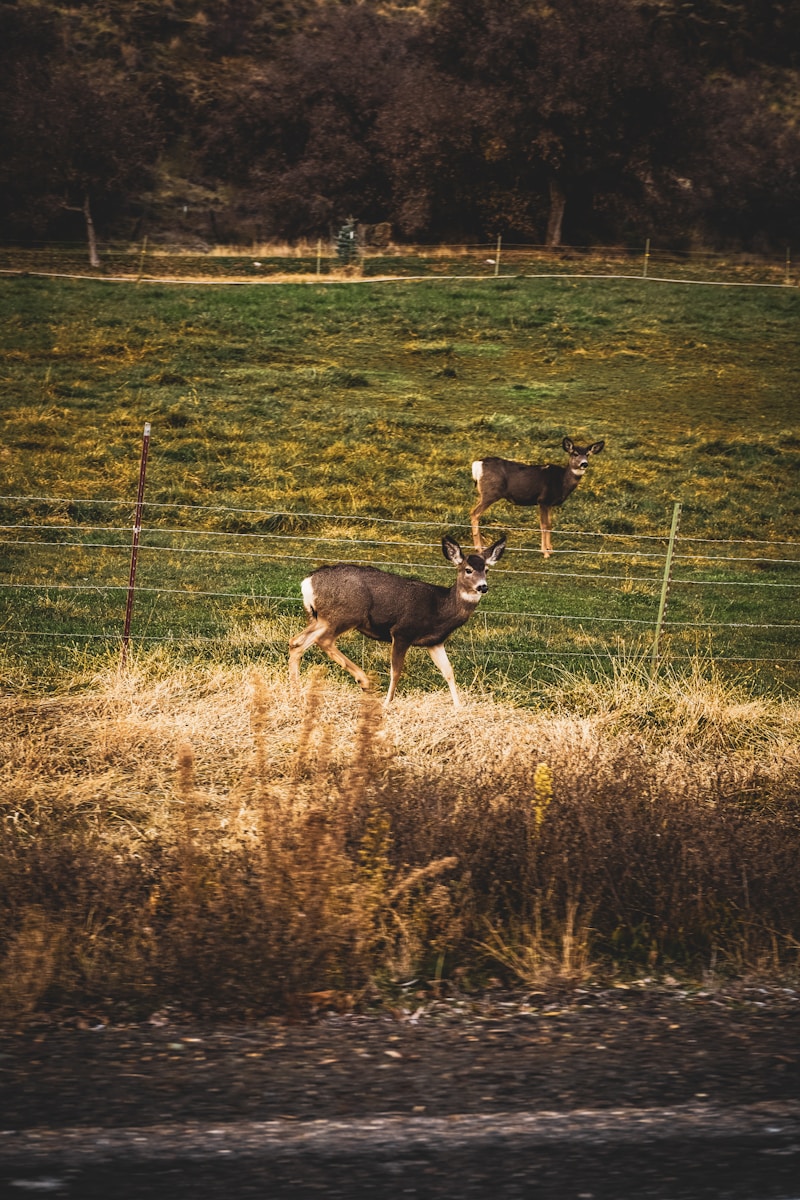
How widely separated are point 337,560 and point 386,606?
20.1 ft

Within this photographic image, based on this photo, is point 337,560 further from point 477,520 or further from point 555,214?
point 555,214

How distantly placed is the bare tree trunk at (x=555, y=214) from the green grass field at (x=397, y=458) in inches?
370

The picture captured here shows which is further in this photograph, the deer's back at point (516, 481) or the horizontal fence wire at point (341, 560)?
the deer's back at point (516, 481)

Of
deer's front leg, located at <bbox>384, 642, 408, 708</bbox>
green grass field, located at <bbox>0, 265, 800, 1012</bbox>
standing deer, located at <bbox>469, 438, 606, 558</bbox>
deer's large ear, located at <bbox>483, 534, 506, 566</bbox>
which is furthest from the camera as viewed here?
standing deer, located at <bbox>469, 438, 606, 558</bbox>

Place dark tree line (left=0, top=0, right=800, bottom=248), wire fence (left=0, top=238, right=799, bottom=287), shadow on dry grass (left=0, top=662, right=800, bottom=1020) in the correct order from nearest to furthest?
shadow on dry grass (left=0, top=662, right=800, bottom=1020), wire fence (left=0, top=238, right=799, bottom=287), dark tree line (left=0, top=0, right=800, bottom=248)

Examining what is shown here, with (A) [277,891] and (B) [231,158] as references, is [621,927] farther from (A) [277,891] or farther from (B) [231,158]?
(B) [231,158]

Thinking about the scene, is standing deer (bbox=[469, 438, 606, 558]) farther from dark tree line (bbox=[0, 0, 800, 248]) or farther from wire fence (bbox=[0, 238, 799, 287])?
dark tree line (bbox=[0, 0, 800, 248])

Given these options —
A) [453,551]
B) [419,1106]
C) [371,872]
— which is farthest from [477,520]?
[419,1106]

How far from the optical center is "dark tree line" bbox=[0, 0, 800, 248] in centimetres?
4838

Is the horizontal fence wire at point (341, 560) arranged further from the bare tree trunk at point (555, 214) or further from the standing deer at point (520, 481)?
the bare tree trunk at point (555, 214)

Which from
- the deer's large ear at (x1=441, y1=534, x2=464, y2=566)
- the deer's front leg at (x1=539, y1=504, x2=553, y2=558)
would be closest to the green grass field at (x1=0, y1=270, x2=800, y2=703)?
the deer's front leg at (x1=539, y1=504, x2=553, y2=558)

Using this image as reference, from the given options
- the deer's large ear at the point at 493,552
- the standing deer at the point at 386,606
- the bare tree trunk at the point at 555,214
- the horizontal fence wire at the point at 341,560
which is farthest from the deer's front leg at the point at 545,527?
the bare tree trunk at the point at 555,214

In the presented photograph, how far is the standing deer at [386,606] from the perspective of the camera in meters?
11.4

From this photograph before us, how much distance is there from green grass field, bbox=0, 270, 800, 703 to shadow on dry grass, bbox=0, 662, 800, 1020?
10.1ft
